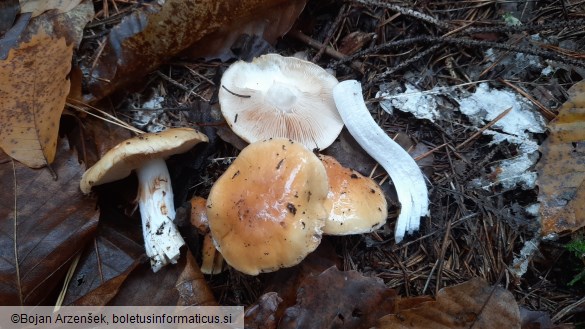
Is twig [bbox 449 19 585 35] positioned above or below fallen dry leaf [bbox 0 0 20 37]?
above

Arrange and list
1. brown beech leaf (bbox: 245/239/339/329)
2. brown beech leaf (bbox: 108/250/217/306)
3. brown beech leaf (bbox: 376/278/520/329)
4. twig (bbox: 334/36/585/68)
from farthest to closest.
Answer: twig (bbox: 334/36/585/68), brown beech leaf (bbox: 108/250/217/306), brown beech leaf (bbox: 245/239/339/329), brown beech leaf (bbox: 376/278/520/329)

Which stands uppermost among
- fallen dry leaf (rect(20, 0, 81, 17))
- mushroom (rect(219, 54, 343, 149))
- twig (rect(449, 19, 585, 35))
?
twig (rect(449, 19, 585, 35))

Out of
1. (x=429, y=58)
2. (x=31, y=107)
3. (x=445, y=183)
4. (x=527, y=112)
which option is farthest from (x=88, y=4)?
(x=527, y=112)

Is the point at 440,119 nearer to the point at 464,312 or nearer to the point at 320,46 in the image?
the point at 320,46

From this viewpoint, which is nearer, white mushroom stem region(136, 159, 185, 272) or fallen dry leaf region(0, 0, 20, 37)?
white mushroom stem region(136, 159, 185, 272)

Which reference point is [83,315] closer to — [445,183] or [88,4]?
[88,4]

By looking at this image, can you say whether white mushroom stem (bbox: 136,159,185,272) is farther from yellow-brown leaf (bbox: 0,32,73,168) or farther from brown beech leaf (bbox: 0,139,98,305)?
yellow-brown leaf (bbox: 0,32,73,168)

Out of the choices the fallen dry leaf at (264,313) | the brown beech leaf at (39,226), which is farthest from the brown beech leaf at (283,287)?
the brown beech leaf at (39,226)

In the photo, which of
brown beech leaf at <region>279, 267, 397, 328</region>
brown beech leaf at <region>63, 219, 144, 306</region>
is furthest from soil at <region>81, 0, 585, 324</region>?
brown beech leaf at <region>63, 219, 144, 306</region>
